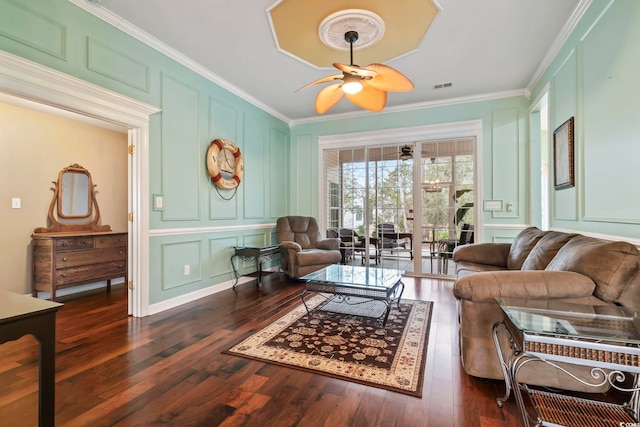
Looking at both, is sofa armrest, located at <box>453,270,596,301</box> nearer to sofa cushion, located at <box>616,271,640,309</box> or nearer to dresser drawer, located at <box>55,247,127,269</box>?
sofa cushion, located at <box>616,271,640,309</box>

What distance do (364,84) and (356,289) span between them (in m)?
1.94

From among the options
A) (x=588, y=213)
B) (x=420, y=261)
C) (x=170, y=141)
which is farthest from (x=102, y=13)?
(x=420, y=261)

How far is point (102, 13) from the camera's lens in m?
2.64

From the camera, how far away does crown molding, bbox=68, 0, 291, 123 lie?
259cm

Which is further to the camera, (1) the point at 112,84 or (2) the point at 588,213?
(1) the point at 112,84

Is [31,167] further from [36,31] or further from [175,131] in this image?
[36,31]

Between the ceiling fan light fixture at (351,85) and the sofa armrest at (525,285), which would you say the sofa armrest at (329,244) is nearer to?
the ceiling fan light fixture at (351,85)

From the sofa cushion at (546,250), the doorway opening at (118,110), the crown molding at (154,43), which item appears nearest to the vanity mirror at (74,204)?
the doorway opening at (118,110)

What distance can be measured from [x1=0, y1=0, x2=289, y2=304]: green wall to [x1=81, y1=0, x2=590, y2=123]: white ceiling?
0.23 metres

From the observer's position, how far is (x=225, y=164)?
4098 mm

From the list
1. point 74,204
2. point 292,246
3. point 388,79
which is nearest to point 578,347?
point 388,79

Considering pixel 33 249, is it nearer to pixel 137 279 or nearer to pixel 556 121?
pixel 137 279

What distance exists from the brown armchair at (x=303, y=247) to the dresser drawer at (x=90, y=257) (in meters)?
2.28

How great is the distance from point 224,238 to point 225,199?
0.55 meters
